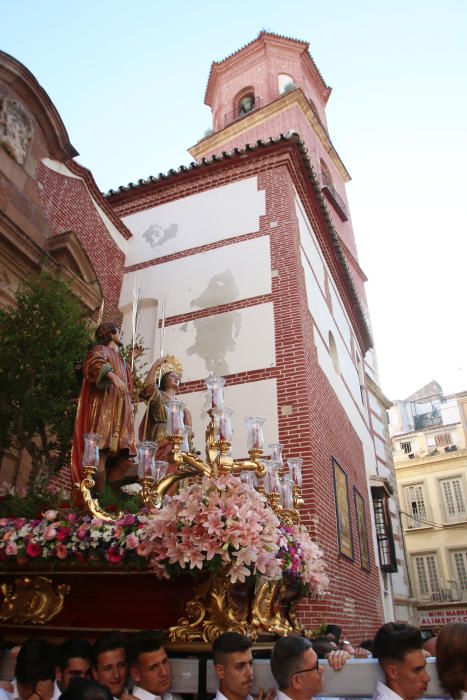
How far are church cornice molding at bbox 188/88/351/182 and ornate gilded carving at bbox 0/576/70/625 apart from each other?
18.9 metres

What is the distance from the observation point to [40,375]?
661cm

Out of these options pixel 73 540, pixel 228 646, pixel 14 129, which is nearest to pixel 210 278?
pixel 14 129

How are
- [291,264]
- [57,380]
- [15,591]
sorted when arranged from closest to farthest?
1. [15,591]
2. [57,380]
3. [291,264]

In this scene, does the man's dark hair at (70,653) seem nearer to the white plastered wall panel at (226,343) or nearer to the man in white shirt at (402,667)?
the man in white shirt at (402,667)

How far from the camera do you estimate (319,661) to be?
2988 millimetres

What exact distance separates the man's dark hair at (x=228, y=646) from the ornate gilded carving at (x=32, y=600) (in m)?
1.85

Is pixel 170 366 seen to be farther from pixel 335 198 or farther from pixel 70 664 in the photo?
pixel 335 198

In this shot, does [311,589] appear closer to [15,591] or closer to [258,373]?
[15,591]

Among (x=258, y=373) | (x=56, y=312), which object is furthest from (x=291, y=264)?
(x=56, y=312)

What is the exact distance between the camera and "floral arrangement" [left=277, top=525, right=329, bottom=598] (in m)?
4.25

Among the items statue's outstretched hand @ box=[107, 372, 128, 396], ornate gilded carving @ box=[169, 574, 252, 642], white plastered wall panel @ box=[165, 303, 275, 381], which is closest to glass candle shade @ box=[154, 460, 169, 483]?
statue's outstretched hand @ box=[107, 372, 128, 396]

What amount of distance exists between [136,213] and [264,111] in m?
10.1

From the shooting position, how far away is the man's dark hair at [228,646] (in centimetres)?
301

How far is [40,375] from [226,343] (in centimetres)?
383
